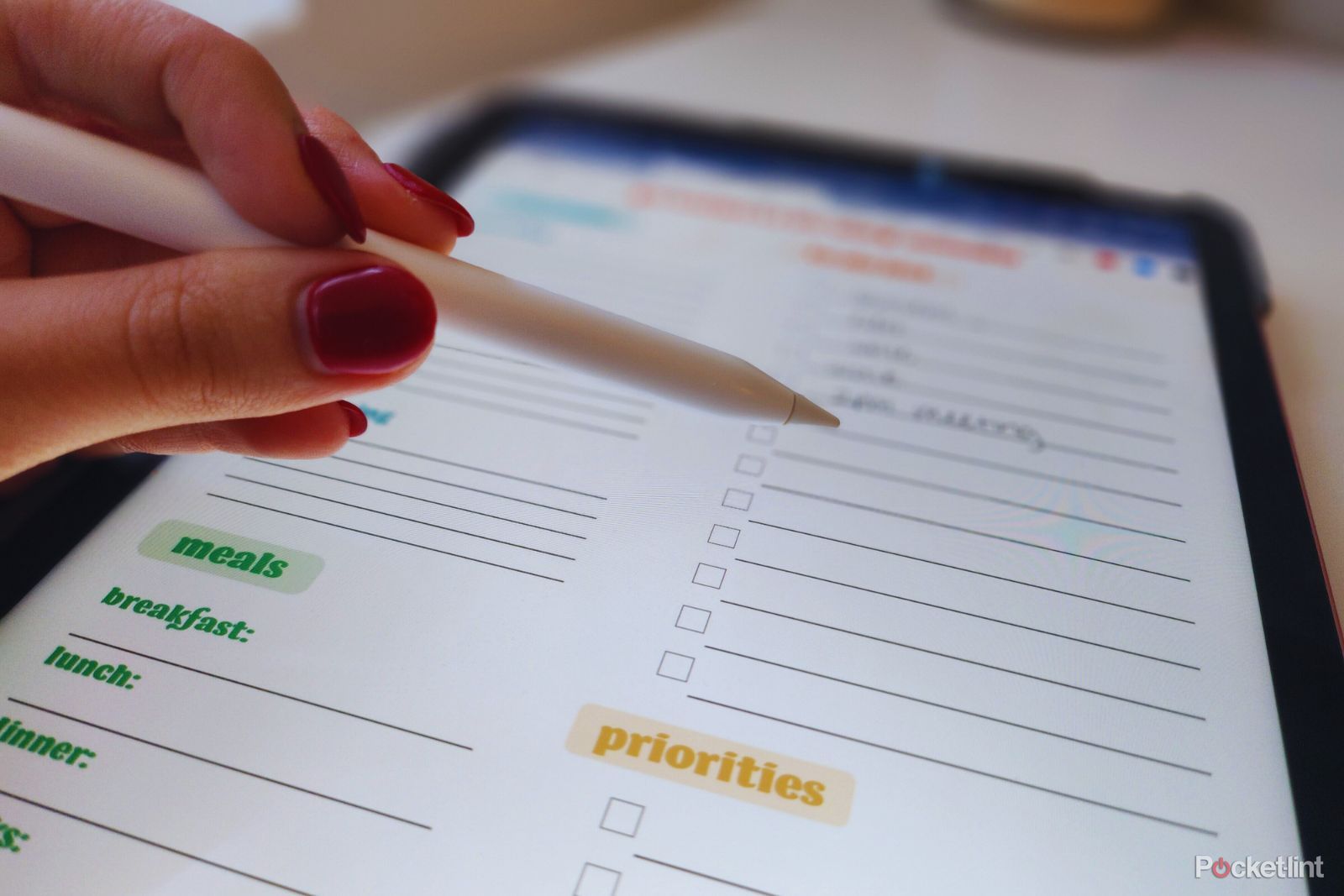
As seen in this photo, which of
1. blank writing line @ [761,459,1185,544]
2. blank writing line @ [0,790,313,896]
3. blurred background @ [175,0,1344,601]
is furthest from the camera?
blurred background @ [175,0,1344,601]

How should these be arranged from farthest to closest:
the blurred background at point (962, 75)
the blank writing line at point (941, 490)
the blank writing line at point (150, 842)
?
the blurred background at point (962, 75)
the blank writing line at point (941, 490)
the blank writing line at point (150, 842)

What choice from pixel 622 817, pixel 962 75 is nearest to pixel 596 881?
pixel 622 817

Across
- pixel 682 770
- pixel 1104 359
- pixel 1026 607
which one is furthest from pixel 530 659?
pixel 1104 359

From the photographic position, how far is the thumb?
274mm

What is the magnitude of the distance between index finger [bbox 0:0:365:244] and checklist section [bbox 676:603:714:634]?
0.17 m

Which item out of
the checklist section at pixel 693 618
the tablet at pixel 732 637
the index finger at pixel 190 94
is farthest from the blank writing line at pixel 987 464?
the index finger at pixel 190 94

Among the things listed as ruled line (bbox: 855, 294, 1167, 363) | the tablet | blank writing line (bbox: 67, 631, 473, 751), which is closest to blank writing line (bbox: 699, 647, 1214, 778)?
the tablet

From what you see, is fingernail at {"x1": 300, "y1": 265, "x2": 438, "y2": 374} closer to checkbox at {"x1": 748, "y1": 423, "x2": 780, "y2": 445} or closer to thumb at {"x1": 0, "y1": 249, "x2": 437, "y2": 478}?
thumb at {"x1": 0, "y1": 249, "x2": 437, "y2": 478}

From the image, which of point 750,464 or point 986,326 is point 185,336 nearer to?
point 750,464

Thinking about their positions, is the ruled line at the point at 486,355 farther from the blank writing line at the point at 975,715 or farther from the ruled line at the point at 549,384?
the blank writing line at the point at 975,715

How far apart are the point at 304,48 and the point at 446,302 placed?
42 centimetres

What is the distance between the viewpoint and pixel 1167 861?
0.28m

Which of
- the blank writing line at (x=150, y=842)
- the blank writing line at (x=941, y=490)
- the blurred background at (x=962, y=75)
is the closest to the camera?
the blank writing line at (x=150, y=842)

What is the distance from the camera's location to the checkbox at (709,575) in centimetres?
35
